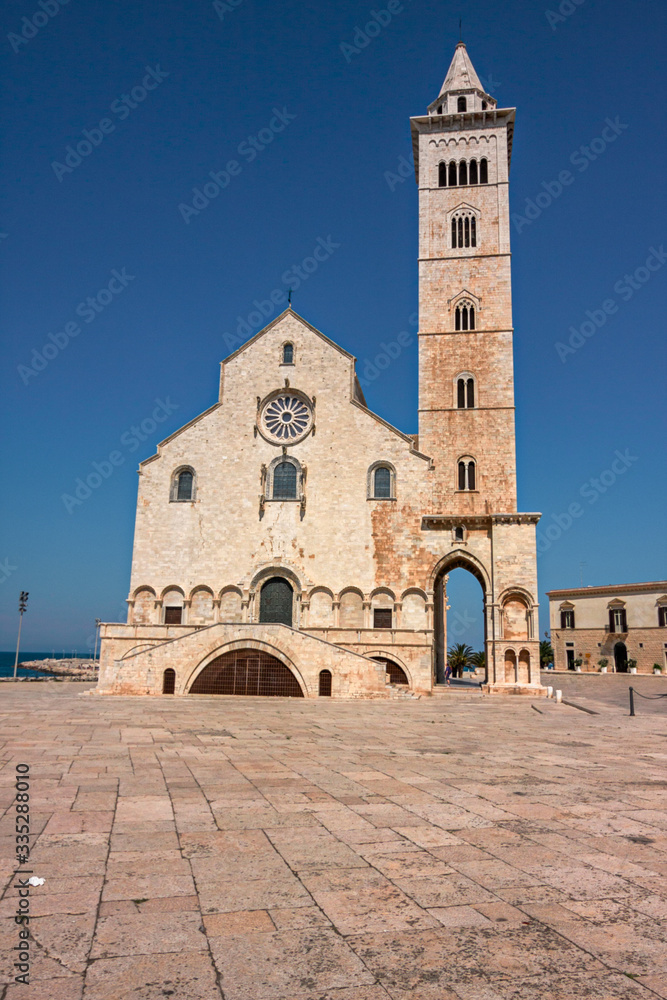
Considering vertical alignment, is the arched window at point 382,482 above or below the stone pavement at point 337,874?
above

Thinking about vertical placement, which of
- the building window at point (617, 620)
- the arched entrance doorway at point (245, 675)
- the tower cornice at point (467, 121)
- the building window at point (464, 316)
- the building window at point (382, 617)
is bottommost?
the arched entrance doorway at point (245, 675)

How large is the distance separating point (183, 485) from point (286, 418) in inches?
229

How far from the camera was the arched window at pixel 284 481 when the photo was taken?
3278 cm

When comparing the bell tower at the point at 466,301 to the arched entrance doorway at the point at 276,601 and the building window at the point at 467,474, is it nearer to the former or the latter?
the building window at the point at 467,474

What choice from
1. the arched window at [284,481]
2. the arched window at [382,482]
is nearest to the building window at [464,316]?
the arched window at [382,482]

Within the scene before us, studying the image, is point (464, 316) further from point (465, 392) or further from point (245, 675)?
point (245, 675)

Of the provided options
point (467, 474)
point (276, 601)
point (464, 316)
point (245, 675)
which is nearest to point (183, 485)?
point (276, 601)

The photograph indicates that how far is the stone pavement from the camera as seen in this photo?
12.1 feet

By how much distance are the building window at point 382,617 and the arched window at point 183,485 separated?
33.1 ft

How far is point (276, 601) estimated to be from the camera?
31.8m

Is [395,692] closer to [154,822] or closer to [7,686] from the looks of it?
[7,686]

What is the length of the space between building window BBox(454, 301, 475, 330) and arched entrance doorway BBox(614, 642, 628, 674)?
33.9m

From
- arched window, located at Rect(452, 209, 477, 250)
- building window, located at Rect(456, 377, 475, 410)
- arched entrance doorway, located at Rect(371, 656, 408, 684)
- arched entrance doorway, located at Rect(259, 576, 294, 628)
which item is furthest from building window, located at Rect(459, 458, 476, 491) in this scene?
arched window, located at Rect(452, 209, 477, 250)

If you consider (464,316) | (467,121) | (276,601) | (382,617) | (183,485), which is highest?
(467,121)
